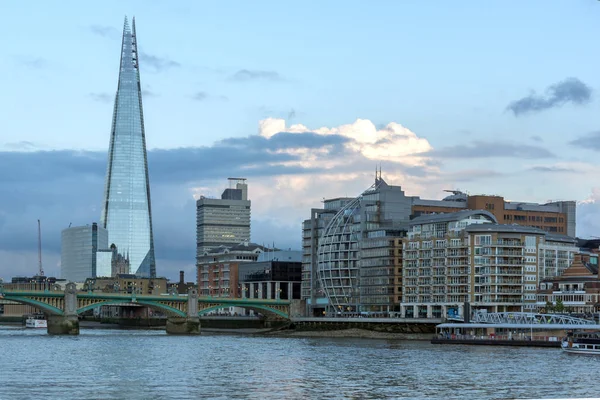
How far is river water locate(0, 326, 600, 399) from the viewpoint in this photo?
61000 mm

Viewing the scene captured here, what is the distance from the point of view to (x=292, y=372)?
7650 centimetres

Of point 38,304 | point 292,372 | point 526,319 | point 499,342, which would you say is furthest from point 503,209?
point 292,372

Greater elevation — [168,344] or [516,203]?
[516,203]

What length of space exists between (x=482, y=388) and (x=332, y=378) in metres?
11.2

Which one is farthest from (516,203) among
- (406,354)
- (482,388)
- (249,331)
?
(482,388)

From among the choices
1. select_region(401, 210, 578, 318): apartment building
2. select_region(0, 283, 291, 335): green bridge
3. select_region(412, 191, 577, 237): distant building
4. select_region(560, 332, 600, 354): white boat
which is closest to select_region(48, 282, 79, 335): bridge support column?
select_region(0, 283, 291, 335): green bridge

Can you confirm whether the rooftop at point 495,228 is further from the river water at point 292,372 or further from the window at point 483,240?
the river water at point 292,372

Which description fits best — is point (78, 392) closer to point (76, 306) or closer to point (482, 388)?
point (482, 388)

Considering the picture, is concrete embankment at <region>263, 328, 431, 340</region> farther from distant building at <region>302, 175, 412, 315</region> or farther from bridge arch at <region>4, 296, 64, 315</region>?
bridge arch at <region>4, 296, 64, 315</region>

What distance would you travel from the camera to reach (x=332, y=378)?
71.4 metres

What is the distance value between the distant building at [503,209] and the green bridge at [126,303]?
32.0m

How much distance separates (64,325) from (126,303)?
1140cm

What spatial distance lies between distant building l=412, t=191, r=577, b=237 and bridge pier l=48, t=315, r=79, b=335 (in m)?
59.6

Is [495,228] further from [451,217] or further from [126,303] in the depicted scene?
[126,303]
